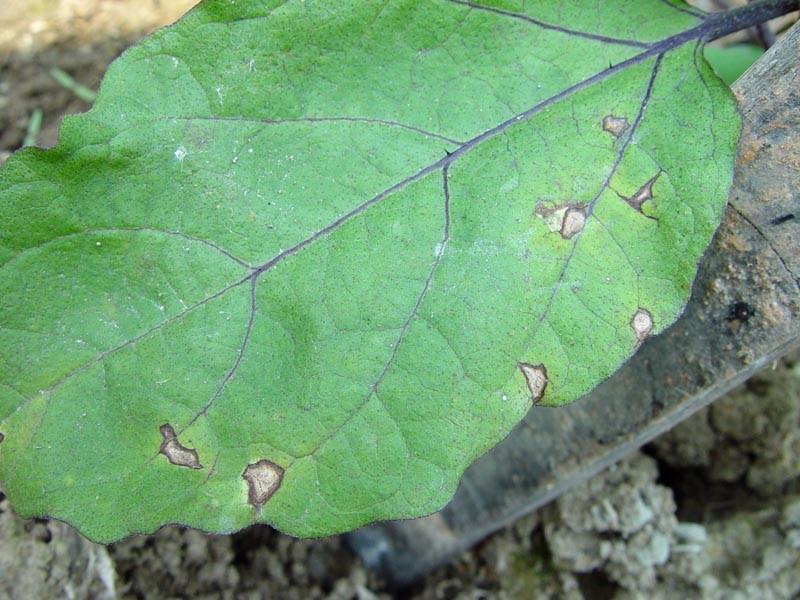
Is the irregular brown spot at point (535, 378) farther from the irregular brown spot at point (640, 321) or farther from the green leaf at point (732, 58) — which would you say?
the green leaf at point (732, 58)

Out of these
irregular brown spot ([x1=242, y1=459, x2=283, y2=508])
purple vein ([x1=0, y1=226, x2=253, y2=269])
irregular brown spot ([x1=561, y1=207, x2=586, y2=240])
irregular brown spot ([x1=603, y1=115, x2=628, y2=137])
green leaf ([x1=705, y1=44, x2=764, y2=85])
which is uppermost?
irregular brown spot ([x1=603, y1=115, x2=628, y2=137])

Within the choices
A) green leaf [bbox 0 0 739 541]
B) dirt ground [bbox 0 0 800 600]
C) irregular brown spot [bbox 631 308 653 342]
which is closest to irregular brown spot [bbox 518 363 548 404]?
green leaf [bbox 0 0 739 541]

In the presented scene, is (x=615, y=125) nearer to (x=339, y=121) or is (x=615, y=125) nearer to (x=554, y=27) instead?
(x=554, y=27)

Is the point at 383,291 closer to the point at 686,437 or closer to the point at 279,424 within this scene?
the point at 279,424

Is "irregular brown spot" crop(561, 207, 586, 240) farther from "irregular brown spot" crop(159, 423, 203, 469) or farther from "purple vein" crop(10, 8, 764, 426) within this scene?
"irregular brown spot" crop(159, 423, 203, 469)

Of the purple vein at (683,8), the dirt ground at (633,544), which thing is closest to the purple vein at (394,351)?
the purple vein at (683,8)

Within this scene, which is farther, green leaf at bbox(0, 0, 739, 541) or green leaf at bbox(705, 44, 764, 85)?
green leaf at bbox(705, 44, 764, 85)

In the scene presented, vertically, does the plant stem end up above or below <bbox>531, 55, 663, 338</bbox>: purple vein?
above

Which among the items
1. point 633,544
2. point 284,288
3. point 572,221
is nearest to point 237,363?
point 284,288
